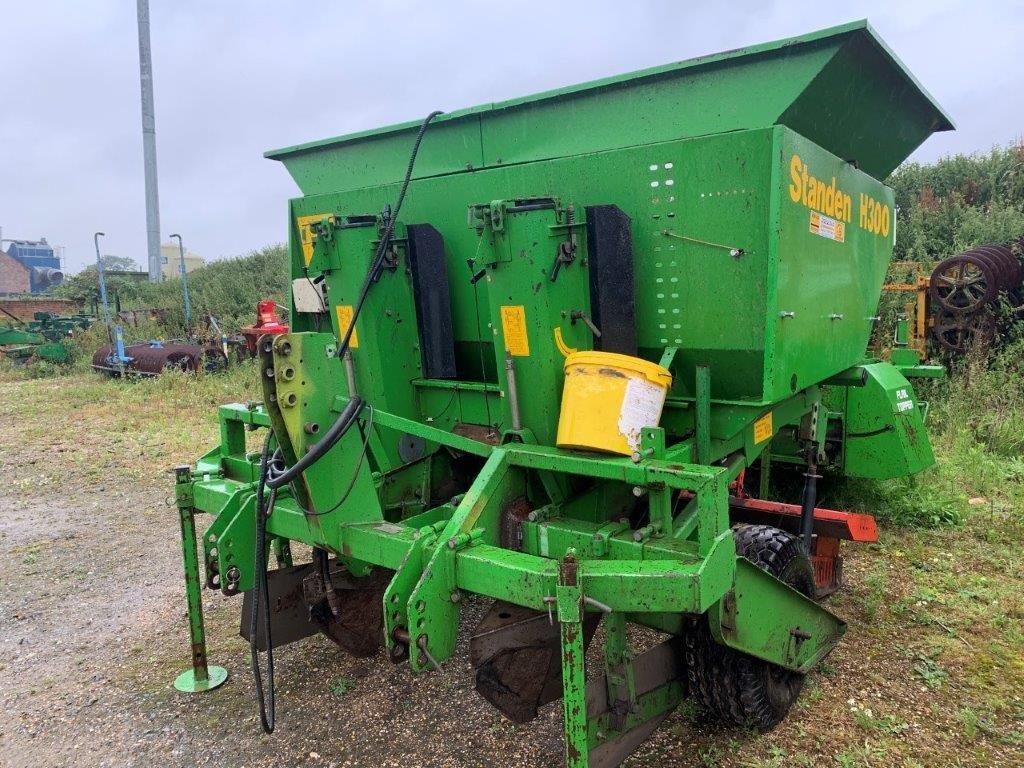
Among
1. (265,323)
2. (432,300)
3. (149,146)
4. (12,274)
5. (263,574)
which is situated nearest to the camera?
(263,574)


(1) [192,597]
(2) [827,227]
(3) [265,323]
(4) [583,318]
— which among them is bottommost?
(1) [192,597]

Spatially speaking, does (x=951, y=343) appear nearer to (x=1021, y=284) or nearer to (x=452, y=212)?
(x=1021, y=284)

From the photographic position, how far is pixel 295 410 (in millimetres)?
2422

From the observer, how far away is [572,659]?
6.62 feet

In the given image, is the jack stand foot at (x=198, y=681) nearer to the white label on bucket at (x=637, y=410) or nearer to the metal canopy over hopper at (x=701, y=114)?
the white label on bucket at (x=637, y=410)

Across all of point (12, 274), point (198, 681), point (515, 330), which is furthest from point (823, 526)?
point (12, 274)

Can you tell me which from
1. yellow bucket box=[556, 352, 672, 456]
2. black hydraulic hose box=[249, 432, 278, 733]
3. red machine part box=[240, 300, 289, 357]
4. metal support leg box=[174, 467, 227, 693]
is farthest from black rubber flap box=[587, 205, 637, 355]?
red machine part box=[240, 300, 289, 357]

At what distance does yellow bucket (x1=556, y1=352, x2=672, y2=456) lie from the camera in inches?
97.5

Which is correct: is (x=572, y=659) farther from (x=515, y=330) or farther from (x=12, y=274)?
(x=12, y=274)

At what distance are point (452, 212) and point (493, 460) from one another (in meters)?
1.24

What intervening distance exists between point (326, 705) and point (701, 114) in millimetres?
2873

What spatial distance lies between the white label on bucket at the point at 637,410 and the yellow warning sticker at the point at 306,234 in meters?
1.66

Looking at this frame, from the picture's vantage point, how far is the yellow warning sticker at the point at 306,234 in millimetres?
3404

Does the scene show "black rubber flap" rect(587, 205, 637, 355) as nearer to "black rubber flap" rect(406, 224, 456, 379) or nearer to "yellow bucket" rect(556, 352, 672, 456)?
"yellow bucket" rect(556, 352, 672, 456)
